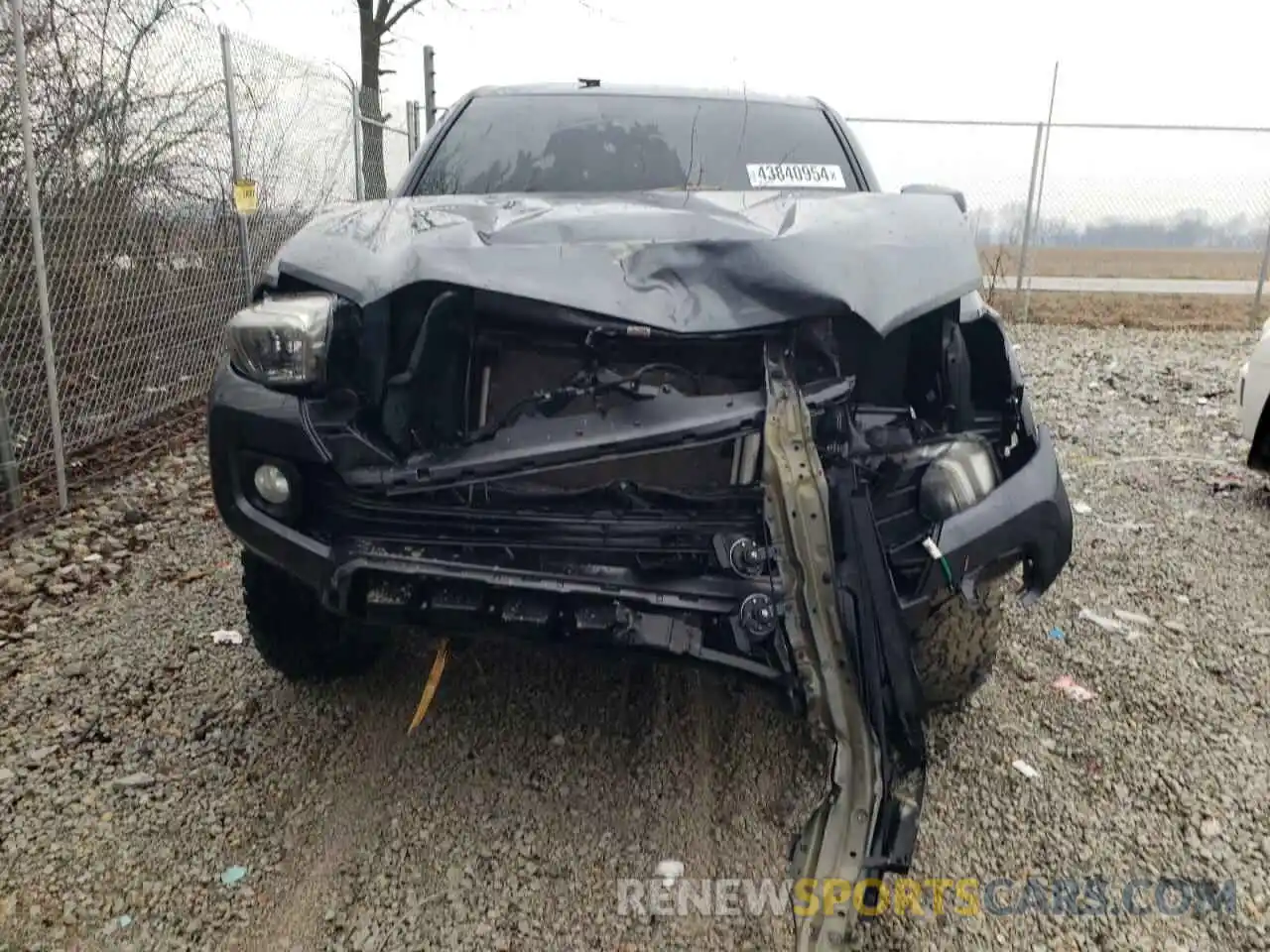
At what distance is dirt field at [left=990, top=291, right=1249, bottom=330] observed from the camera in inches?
430

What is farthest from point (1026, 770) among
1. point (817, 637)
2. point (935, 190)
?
point (935, 190)

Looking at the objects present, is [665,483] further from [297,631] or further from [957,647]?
[297,631]

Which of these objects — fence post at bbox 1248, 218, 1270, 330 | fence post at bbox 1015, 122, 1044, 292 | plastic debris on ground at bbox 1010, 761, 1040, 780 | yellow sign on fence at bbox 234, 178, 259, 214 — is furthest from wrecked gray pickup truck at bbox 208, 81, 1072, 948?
fence post at bbox 1248, 218, 1270, 330

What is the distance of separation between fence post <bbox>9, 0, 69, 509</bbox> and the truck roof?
1.76 meters

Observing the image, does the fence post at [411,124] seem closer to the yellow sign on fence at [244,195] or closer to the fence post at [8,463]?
the yellow sign on fence at [244,195]

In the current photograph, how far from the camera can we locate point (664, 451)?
2086 mm

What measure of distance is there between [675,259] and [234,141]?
15.5ft

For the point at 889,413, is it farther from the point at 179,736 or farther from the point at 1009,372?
the point at 179,736

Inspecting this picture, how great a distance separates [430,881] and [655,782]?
648mm

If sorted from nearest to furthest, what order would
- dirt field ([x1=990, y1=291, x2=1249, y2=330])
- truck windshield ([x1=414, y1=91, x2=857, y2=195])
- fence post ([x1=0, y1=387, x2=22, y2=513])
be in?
truck windshield ([x1=414, y1=91, x2=857, y2=195]), fence post ([x1=0, y1=387, x2=22, y2=513]), dirt field ([x1=990, y1=291, x2=1249, y2=330])

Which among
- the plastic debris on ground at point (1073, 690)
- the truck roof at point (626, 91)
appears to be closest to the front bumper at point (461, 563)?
the plastic debris on ground at point (1073, 690)

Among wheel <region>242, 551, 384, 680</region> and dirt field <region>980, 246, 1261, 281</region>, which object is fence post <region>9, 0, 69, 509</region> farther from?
dirt field <region>980, 246, 1261, 281</region>

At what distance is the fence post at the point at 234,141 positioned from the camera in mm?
5742

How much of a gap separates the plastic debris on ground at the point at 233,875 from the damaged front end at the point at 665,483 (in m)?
0.66
